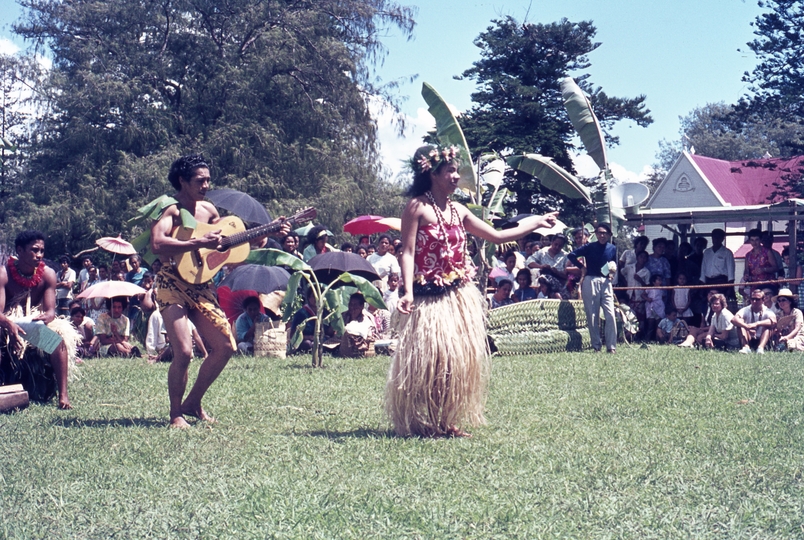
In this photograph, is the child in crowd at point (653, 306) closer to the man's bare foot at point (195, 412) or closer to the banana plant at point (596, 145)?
the banana plant at point (596, 145)

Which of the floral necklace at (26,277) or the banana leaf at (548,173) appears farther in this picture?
the banana leaf at (548,173)

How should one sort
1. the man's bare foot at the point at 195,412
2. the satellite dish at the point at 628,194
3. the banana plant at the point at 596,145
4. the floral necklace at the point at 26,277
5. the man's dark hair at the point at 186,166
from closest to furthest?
1. the man's dark hair at the point at 186,166
2. the man's bare foot at the point at 195,412
3. the floral necklace at the point at 26,277
4. the banana plant at the point at 596,145
5. the satellite dish at the point at 628,194

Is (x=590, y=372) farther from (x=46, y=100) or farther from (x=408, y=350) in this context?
(x=46, y=100)

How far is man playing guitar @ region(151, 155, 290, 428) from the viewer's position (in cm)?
603

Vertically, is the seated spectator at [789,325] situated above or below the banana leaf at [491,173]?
below

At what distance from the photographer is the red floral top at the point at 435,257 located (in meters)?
5.71

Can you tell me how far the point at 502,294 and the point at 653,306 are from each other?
260 cm

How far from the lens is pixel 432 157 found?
18.8 ft

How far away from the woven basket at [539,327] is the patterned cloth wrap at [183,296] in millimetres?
5946

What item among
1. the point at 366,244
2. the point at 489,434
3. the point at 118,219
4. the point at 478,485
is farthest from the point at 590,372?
the point at 118,219

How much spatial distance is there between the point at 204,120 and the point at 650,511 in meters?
23.9

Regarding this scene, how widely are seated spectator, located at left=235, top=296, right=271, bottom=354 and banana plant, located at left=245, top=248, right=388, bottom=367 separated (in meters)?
1.71

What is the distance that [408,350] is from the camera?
559 centimetres

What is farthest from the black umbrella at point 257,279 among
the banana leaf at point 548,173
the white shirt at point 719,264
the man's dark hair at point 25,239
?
the white shirt at point 719,264
